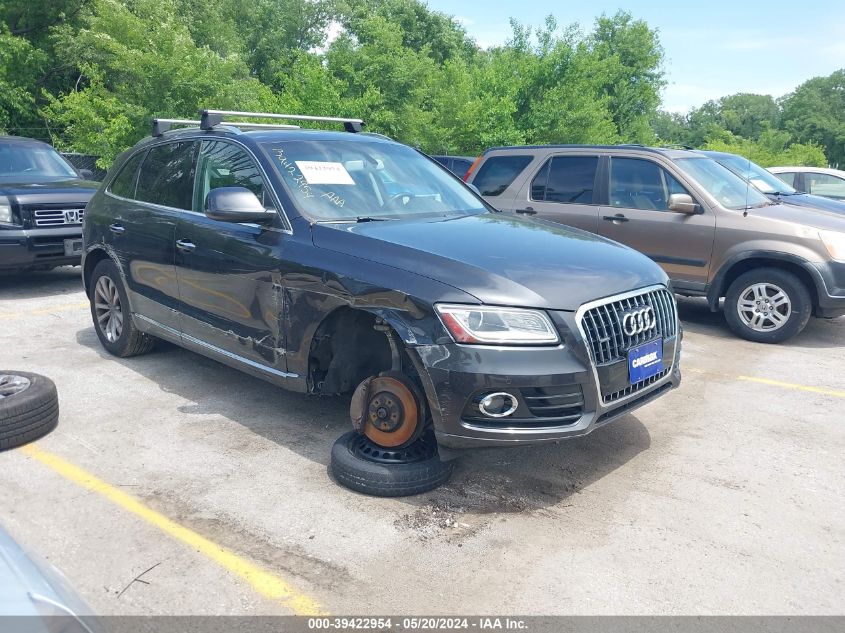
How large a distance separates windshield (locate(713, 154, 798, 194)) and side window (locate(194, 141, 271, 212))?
5742mm

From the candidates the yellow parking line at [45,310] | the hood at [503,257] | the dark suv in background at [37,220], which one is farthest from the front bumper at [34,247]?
the hood at [503,257]

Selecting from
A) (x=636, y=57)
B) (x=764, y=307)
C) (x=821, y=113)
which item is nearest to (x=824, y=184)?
(x=764, y=307)

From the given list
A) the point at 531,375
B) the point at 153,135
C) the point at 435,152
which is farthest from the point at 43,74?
the point at 531,375

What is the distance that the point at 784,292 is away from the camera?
23.1 feet

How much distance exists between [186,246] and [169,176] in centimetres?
78

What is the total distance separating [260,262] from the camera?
4410mm

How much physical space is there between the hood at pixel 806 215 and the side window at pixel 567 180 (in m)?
1.68

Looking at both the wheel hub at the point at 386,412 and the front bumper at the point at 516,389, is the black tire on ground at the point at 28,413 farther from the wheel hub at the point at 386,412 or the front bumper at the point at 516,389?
the front bumper at the point at 516,389

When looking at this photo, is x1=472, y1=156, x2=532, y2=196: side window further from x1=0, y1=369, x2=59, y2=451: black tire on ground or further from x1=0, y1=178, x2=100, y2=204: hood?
x1=0, y1=369, x2=59, y2=451: black tire on ground

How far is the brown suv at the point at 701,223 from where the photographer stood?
6961 millimetres

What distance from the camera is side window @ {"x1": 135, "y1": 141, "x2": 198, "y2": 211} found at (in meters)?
5.25

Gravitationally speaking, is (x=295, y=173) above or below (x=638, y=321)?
above

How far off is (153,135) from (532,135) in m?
16.6

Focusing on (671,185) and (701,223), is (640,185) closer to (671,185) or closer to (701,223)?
(671,185)
